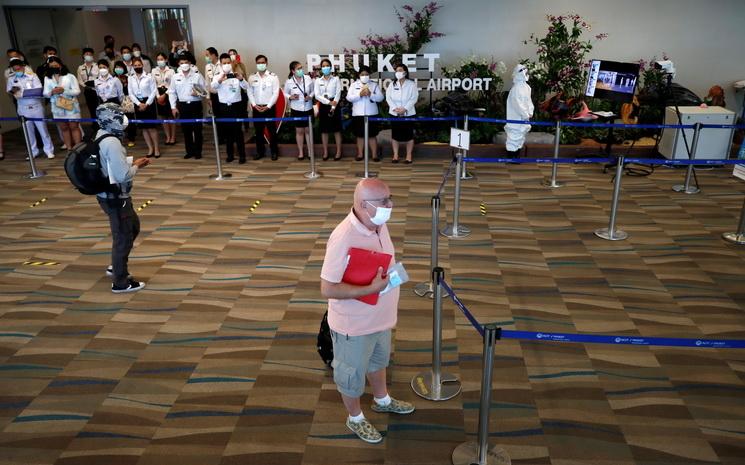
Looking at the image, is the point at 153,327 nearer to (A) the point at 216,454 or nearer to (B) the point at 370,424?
(A) the point at 216,454

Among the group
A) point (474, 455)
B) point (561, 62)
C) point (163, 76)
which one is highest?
point (561, 62)

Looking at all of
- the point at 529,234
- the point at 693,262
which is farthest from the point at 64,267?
the point at 693,262

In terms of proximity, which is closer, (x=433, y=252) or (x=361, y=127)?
(x=433, y=252)

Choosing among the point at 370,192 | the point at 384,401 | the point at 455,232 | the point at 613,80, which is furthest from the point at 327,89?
the point at 370,192

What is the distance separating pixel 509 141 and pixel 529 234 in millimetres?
3099

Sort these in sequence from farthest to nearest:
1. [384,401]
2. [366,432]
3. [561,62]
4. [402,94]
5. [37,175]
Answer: [561,62] → [402,94] → [37,175] → [384,401] → [366,432]

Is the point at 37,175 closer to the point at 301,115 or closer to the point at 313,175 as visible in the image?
the point at 301,115

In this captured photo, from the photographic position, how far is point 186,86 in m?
9.72

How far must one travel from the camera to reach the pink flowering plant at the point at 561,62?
10508mm

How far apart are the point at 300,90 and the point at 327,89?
44 centimetres

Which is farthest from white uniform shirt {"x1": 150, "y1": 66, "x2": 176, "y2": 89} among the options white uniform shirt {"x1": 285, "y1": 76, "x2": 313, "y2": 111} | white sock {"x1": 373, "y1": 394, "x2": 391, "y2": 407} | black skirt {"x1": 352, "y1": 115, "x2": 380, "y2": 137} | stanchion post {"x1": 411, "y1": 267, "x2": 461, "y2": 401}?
white sock {"x1": 373, "y1": 394, "x2": 391, "y2": 407}

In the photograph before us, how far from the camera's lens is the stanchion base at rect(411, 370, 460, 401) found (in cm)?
385

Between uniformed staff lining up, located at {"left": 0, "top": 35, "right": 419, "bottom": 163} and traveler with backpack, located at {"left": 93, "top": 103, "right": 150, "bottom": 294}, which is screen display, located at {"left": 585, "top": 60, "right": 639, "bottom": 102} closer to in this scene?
uniformed staff lining up, located at {"left": 0, "top": 35, "right": 419, "bottom": 163}

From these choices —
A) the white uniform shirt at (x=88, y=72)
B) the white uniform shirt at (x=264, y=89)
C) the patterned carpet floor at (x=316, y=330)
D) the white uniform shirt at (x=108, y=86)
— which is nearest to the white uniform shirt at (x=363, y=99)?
the white uniform shirt at (x=264, y=89)
